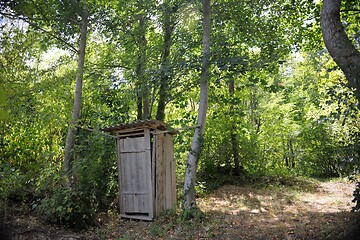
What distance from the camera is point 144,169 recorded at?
7.65 metres

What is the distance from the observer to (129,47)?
9.49 m

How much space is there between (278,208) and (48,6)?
7.80 m

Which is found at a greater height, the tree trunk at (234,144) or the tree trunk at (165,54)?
the tree trunk at (165,54)

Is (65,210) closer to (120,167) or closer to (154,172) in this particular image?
(120,167)

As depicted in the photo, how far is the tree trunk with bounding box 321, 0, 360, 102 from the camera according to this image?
424cm

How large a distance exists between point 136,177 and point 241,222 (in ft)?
9.36

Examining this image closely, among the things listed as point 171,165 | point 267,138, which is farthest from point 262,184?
point 171,165

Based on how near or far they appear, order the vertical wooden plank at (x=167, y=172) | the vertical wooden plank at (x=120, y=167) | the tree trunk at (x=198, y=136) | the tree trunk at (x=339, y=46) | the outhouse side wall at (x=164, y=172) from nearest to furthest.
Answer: the tree trunk at (x=339, y=46) → the tree trunk at (x=198, y=136) → the outhouse side wall at (x=164, y=172) → the vertical wooden plank at (x=120, y=167) → the vertical wooden plank at (x=167, y=172)

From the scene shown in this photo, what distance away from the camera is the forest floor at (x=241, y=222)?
5.58 m

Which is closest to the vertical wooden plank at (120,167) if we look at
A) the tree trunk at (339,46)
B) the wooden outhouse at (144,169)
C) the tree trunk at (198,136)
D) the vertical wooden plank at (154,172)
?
the wooden outhouse at (144,169)

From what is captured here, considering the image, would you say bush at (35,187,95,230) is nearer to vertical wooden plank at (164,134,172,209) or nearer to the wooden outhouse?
the wooden outhouse

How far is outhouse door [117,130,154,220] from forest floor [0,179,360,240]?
1.04ft

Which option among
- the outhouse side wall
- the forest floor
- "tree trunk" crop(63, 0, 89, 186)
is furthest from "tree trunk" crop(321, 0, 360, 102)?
"tree trunk" crop(63, 0, 89, 186)

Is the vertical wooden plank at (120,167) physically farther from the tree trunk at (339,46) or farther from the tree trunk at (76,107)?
the tree trunk at (339,46)
